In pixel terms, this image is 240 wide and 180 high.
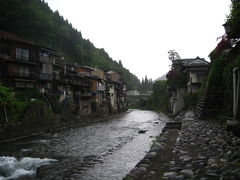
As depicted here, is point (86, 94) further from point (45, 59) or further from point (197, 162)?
point (197, 162)

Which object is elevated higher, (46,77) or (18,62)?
(18,62)

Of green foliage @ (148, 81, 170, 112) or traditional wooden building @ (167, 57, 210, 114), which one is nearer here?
traditional wooden building @ (167, 57, 210, 114)

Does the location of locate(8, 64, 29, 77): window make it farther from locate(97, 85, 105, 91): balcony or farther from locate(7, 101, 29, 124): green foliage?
locate(97, 85, 105, 91): balcony

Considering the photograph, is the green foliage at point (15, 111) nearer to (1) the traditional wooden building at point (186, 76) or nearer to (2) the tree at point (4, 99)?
(2) the tree at point (4, 99)

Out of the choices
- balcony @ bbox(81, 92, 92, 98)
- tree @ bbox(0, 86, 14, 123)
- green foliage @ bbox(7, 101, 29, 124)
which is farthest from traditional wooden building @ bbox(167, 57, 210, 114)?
tree @ bbox(0, 86, 14, 123)

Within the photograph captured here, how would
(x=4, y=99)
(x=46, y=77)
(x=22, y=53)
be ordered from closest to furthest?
1. (x=4, y=99)
2. (x=22, y=53)
3. (x=46, y=77)

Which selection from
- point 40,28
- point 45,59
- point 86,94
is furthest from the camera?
point 40,28

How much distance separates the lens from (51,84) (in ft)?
151

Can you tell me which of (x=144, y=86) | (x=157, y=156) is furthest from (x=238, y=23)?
(x=144, y=86)

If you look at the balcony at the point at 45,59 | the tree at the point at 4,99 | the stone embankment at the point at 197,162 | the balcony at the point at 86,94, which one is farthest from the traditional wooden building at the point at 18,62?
the stone embankment at the point at 197,162

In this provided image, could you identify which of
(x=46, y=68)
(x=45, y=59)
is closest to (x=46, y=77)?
(x=46, y=68)

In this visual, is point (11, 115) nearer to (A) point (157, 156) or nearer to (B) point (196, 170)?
(A) point (157, 156)

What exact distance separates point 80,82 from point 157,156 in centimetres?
4614

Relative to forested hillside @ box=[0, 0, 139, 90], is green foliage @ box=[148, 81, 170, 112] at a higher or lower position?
lower
